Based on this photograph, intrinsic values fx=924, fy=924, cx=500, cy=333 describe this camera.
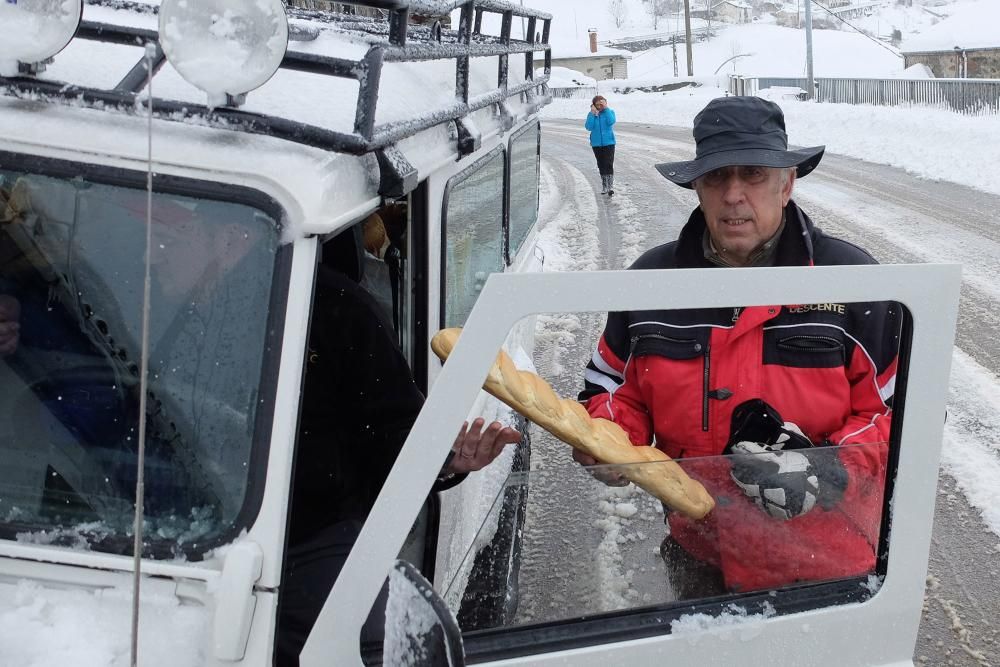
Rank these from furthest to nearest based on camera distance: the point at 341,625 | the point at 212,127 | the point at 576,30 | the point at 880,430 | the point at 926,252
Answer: the point at 576,30, the point at 926,252, the point at 880,430, the point at 212,127, the point at 341,625

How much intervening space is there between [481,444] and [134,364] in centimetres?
75

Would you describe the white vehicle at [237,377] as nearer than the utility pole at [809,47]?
Yes

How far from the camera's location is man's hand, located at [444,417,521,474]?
2.06 m

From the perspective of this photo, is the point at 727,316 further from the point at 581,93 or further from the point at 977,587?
the point at 581,93

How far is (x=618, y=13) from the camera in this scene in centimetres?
11619

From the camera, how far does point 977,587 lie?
396 centimetres

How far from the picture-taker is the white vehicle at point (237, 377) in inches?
59.4

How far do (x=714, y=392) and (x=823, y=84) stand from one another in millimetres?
35716

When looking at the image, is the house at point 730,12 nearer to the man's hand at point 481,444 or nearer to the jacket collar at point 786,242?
the jacket collar at point 786,242

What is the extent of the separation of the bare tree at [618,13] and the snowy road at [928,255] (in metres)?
101

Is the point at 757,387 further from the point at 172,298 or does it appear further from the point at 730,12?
the point at 730,12

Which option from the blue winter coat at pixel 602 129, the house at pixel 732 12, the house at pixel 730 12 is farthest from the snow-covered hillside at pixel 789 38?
the blue winter coat at pixel 602 129

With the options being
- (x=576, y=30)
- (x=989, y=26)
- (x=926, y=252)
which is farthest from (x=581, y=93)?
(x=576, y=30)

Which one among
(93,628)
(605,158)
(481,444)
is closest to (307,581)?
(481,444)
